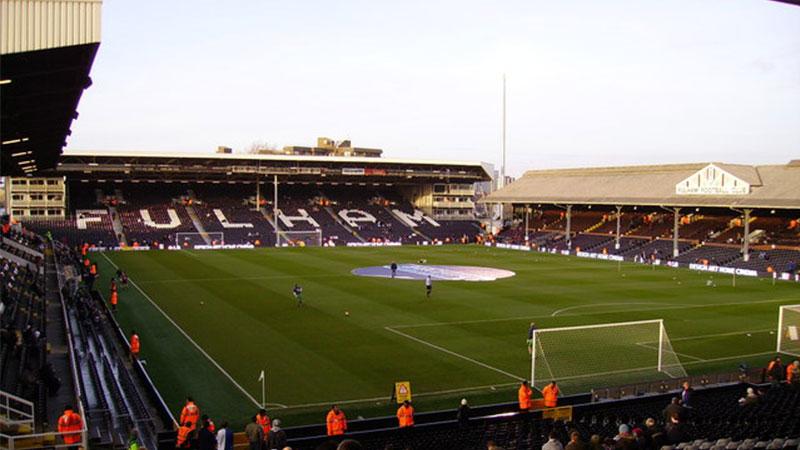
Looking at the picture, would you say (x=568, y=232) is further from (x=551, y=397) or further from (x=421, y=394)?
(x=551, y=397)

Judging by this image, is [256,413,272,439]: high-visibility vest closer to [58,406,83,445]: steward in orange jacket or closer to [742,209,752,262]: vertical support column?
[58,406,83,445]: steward in orange jacket

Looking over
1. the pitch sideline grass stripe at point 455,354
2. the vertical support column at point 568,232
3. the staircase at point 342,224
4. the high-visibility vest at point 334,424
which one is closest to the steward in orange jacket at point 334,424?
the high-visibility vest at point 334,424

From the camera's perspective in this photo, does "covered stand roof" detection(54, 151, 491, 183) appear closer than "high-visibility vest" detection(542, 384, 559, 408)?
No

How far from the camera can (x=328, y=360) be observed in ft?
75.8

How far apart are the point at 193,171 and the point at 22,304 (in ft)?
180

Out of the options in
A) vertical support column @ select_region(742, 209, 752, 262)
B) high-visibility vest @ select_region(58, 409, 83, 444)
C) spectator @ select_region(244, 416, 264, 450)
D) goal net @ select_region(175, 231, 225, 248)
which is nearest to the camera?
high-visibility vest @ select_region(58, 409, 83, 444)

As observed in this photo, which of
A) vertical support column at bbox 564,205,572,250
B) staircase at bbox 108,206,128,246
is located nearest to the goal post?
vertical support column at bbox 564,205,572,250

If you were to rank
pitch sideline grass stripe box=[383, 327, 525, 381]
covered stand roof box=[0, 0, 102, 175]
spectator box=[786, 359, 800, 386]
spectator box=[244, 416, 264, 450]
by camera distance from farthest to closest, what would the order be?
pitch sideline grass stripe box=[383, 327, 525, 381] → spectator box=[786, 359, 800, 386] → spectator box=[244, 416, 264, 450] → covered stand roof box=[0, 0, 102, 175]

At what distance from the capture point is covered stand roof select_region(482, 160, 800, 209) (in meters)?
52.4

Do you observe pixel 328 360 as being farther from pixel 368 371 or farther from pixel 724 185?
pixel 724 185

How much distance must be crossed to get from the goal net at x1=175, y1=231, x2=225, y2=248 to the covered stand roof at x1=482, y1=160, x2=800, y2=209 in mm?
29990

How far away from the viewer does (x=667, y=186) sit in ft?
202

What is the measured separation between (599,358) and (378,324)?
375 inches

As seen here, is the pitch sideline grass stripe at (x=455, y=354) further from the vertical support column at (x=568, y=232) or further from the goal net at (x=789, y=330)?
the vertical support column at (x=568, y=232)
